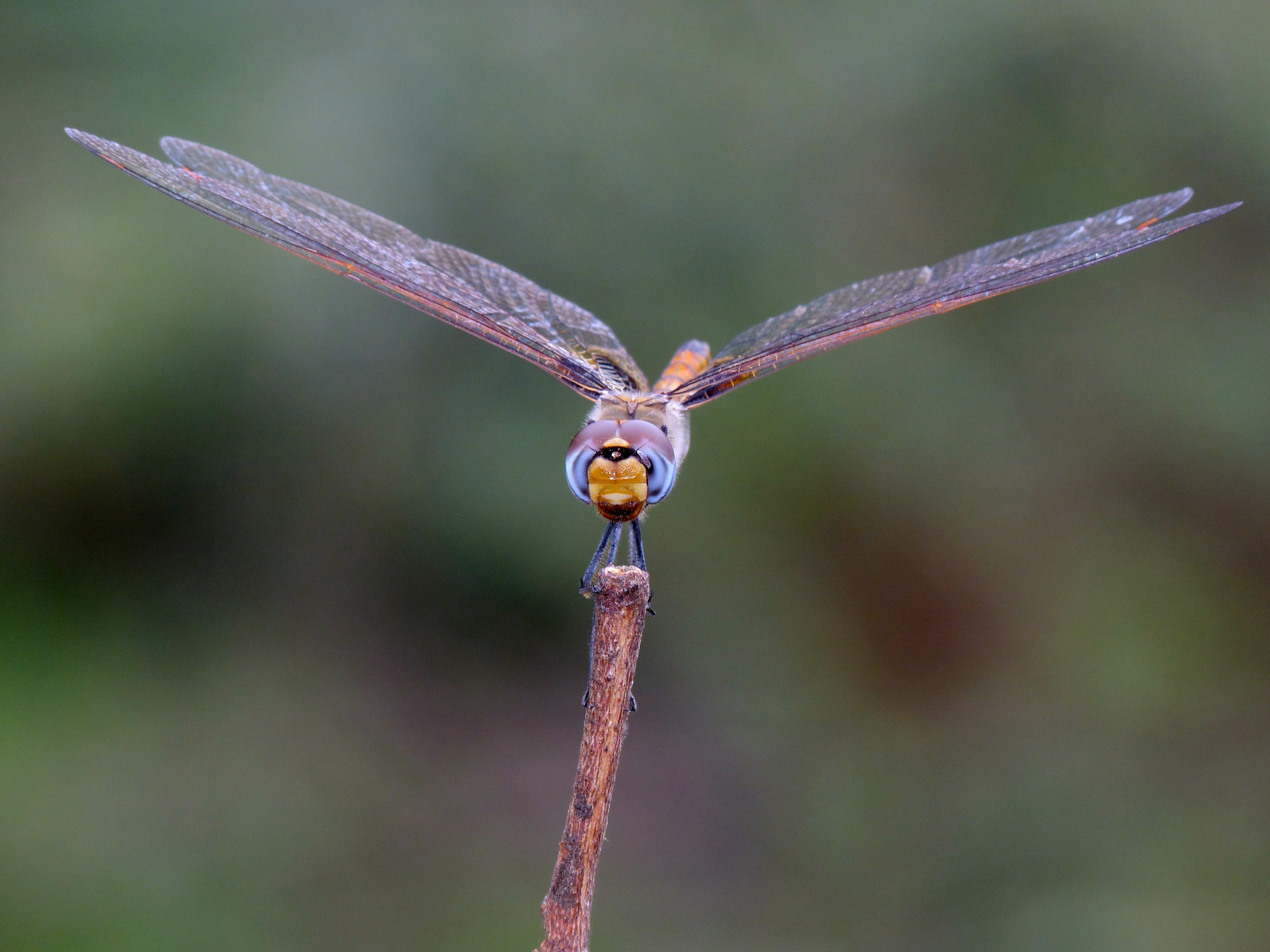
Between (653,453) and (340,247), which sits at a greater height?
(340,247)

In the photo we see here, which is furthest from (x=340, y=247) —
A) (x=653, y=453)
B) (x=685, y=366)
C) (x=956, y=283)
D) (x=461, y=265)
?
(x=956, y=283)

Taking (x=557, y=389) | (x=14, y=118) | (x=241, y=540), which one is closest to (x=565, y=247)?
(x=557, y=389)

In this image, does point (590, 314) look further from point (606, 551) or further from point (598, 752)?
point (598, 752)

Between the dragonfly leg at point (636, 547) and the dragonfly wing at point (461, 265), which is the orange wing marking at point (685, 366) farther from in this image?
the dragonfly leg at point (636, 547)

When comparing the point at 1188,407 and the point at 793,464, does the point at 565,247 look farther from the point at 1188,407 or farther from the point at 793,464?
the point at 1188,407

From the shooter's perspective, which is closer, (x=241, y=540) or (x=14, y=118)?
(x=14, y=118)

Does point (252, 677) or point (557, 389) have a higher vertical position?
point (557, 389)
